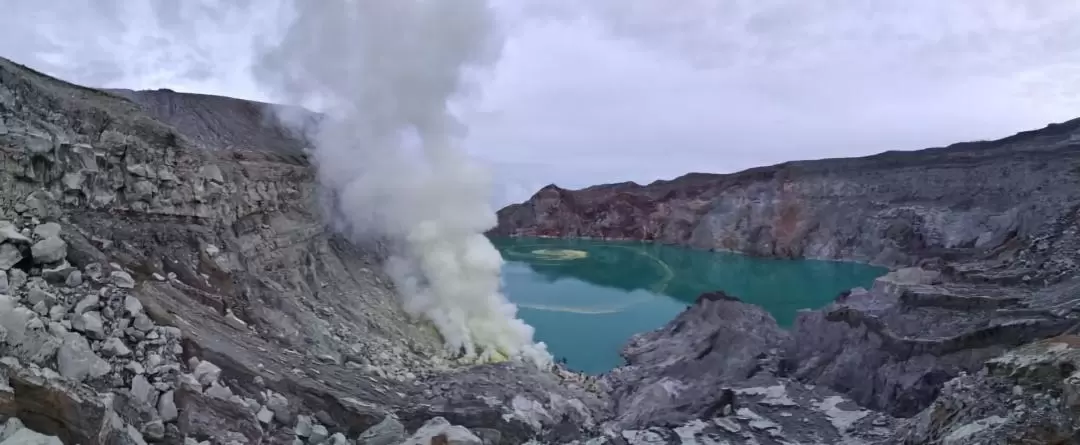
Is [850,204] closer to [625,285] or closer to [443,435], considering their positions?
[625,285]

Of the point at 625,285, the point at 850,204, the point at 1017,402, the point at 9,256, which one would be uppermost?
the point at 9,256

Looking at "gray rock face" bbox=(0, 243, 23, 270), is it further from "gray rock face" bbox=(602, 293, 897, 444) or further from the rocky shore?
"gray rock face" bbox=(602, 293, 897, 444)

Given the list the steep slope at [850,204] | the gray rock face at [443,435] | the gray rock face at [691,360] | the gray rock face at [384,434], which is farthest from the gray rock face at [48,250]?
the steep slope at [850,204]

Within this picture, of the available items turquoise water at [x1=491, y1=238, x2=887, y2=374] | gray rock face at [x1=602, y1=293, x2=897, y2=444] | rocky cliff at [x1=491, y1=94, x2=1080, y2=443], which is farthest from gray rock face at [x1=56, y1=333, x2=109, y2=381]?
turquoise water at [x1=491, y1=238, x2=887, y2=374]

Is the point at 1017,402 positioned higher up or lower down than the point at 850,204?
lower down

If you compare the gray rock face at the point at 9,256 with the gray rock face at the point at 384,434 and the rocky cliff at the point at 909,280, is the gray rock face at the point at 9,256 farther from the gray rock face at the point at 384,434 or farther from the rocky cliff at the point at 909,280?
the rocky cliff at the point at 909,280

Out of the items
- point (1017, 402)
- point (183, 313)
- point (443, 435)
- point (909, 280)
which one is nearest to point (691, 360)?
point (909, 280)
